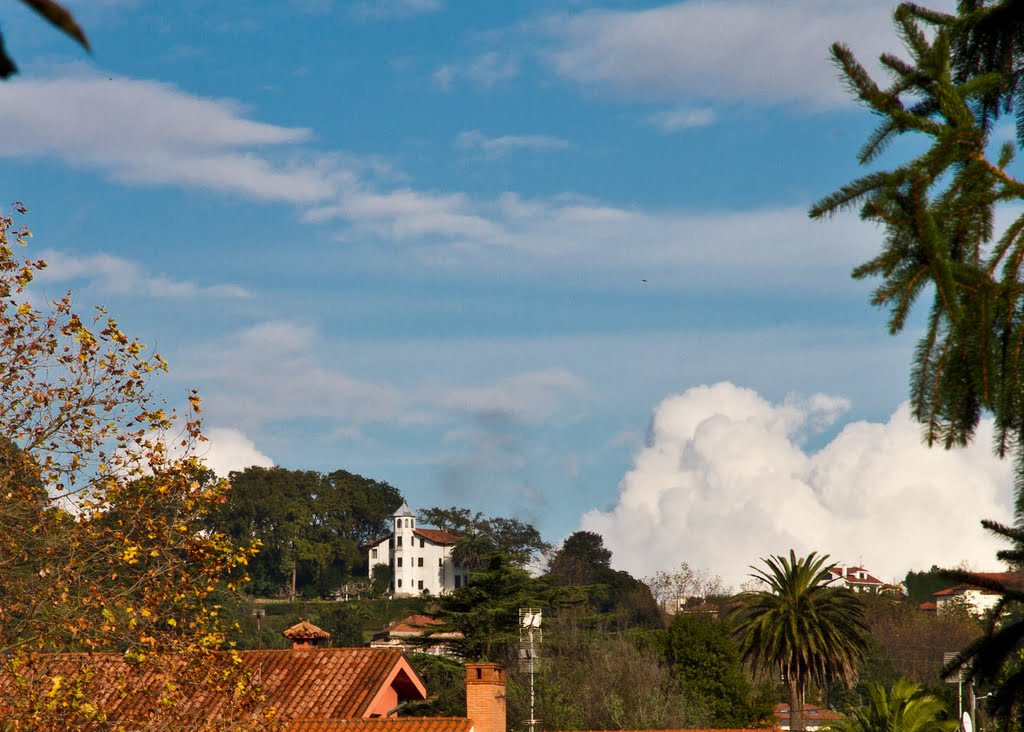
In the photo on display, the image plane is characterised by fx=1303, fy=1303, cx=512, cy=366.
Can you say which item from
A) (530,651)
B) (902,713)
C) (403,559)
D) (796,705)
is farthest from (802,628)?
(403,559)

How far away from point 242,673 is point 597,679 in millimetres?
40514

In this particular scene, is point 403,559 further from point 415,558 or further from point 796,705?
point 796,705

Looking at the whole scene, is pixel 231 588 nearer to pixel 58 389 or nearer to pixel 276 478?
pixel 58 389

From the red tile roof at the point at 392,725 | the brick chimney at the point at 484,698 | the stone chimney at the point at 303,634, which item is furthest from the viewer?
the stone chimney at the point at 303,634

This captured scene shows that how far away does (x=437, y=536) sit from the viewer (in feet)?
592

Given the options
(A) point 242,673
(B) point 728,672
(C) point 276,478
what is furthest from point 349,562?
(A) point 242,673

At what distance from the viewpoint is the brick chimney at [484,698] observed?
88.7 ft

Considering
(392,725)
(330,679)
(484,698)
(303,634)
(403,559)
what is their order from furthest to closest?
1. (403,559)
2. (303,634)
3. (330,679)
4. (484,698)
5. (392,725)

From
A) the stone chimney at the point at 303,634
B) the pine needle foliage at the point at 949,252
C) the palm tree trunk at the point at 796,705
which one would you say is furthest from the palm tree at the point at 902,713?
the pine needle foliage at the point at 949,252

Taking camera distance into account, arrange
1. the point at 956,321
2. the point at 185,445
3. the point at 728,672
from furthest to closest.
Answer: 1. the point at 728,672
2. the point at 185,445
3. the point at 956,321

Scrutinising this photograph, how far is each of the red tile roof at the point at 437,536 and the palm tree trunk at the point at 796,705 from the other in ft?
431

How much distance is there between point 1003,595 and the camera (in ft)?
19.9

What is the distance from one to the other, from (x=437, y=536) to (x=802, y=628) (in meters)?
135

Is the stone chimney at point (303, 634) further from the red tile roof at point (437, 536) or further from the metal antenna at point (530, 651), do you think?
the red tile roof at point (437, 536)
